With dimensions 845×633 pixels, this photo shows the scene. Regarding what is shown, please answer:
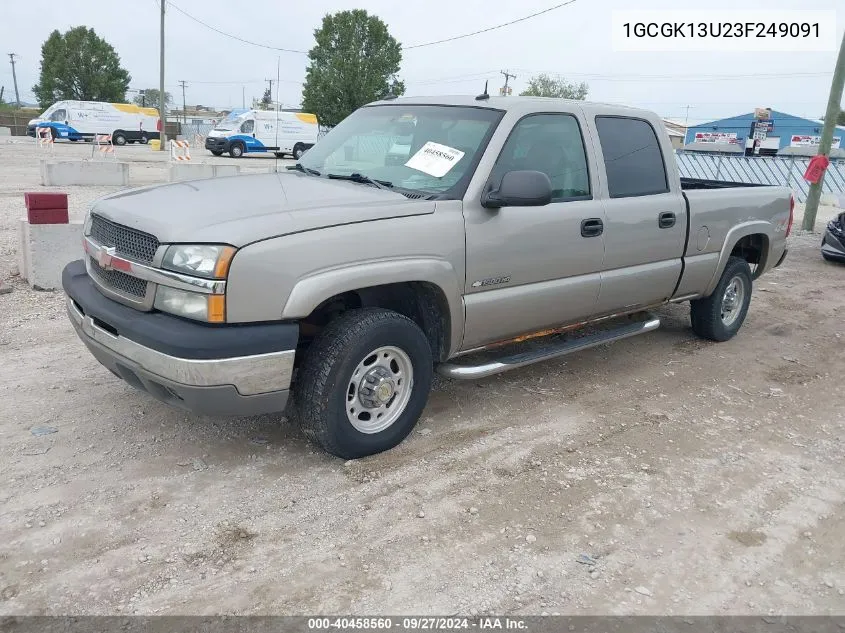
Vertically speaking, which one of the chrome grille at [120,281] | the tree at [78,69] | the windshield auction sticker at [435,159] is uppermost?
the tree at [78,69]

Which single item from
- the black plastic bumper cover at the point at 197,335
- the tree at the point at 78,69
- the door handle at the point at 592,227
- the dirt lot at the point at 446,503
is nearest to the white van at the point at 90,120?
the tree at the point at 78,69

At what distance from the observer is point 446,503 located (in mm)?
3410

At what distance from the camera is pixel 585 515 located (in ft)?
11.1

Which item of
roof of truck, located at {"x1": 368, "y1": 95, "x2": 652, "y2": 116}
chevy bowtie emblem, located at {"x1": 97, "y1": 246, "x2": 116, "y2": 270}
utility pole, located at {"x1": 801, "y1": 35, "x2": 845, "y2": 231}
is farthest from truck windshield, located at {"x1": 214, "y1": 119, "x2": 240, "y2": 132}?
chevy bowtie emblem, located at {"x1": 97, "y1": 246, "x2": 116, "y2": 270}

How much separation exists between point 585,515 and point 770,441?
165cm

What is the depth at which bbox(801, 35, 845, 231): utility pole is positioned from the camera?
1338 cm

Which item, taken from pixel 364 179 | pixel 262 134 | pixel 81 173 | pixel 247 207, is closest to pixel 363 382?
pixel 247 207

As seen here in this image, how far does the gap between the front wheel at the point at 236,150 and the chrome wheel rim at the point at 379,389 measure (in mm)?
34330

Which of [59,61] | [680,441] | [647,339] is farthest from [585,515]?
[59,61]

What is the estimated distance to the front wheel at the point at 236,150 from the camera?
3569 cm

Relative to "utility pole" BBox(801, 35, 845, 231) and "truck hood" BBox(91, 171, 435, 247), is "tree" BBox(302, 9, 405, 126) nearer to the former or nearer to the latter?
"utility pole" BBox(801, 35, 845, 231)

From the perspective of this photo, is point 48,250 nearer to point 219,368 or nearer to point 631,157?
point 219,368

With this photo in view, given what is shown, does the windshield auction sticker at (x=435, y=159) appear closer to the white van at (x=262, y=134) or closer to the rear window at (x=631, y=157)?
the rear window at (x=631, y=157)

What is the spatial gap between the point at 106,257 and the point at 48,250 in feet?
12.0
